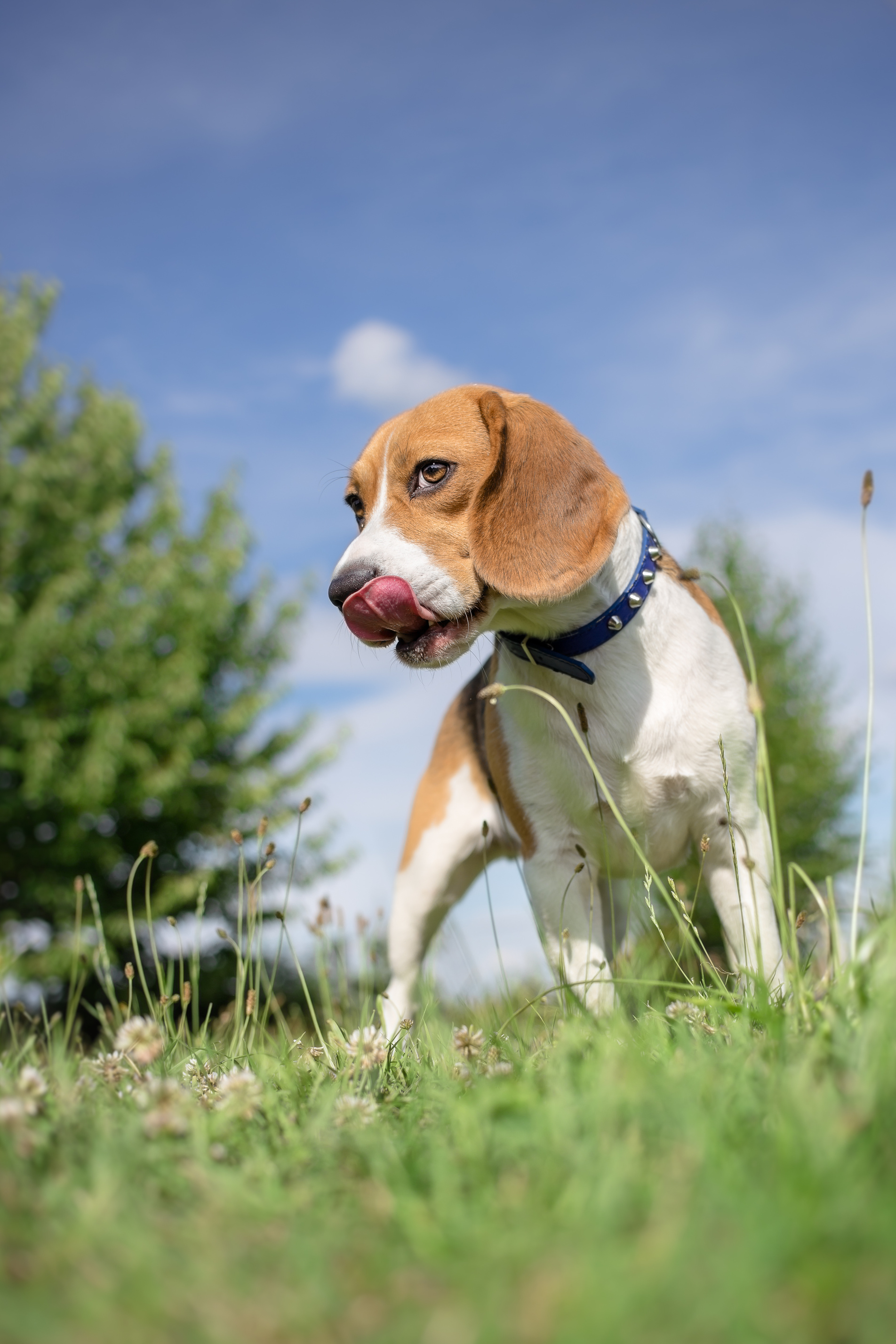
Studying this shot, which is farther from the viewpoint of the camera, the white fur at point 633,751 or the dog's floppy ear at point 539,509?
the white fur at point 633,751

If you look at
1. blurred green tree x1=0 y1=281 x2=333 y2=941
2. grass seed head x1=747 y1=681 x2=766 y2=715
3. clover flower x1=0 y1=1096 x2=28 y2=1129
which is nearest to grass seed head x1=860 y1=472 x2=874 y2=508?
grass seed head x1=747 y1=681 x2=766 y2=715

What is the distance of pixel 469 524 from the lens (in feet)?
11.3

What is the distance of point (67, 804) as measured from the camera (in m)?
15.5

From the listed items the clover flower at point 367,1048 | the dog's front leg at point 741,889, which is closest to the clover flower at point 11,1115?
the clover flower at point 367,1048

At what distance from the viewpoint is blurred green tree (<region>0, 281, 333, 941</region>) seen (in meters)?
15.8

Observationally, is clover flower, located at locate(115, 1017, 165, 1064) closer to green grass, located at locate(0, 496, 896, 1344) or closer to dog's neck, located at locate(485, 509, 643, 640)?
green grass, located at locate(0, 496, 896, 1344)

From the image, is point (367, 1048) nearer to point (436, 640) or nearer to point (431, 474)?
point (436, 640)

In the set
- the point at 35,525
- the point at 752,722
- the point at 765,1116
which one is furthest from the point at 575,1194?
the point at 35,525

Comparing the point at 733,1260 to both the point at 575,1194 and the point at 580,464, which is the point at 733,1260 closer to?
the point at 575,1194

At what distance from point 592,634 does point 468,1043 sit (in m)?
1.60

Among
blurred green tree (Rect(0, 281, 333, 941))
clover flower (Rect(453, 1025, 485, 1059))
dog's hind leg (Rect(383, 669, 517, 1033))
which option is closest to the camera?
clover flower (Rect(453, 1025, 485, 1059))

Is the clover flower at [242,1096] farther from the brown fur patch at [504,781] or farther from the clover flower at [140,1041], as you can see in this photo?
the brown fur patch at [504,781]

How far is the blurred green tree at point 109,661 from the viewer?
15844 mm

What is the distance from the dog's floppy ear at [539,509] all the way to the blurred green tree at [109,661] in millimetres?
12391
